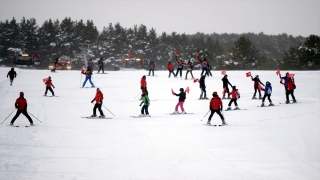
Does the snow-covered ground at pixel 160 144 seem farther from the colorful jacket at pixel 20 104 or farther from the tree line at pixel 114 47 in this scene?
the tree line at pixel 114 47

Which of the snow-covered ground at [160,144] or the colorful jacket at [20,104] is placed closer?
the snow-covered ground at [160,144]

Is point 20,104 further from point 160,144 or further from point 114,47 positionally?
point 114,47

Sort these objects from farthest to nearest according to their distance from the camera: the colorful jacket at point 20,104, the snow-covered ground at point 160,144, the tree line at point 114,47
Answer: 1. the tree line at point 114,47
2. the colorful jacket at point 20,104
3. the snow-covered ground at point 160,144

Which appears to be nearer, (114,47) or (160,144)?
(160,144)

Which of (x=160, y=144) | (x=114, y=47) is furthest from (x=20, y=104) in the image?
(x=114, y=47)

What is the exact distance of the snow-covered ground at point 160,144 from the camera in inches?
397

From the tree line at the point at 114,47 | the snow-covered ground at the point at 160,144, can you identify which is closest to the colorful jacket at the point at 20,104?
the snow-covered ground at the point at 160,144

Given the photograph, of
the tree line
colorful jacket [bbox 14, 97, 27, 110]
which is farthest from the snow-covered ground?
the tree line

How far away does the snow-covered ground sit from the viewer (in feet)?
33.1

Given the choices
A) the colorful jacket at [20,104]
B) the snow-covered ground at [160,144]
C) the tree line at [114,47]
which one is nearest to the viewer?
the snow-covered ground at [160,144]

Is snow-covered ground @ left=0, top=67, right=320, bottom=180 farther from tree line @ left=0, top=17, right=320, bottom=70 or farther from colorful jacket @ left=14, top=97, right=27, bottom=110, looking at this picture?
tree line @ left=0, top=17, right=320, bottom=70

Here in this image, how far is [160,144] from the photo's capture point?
41.5 feet

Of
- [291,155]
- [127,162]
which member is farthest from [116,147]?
[291,155]

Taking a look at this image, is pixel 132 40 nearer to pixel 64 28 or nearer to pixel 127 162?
pixel 64 28
